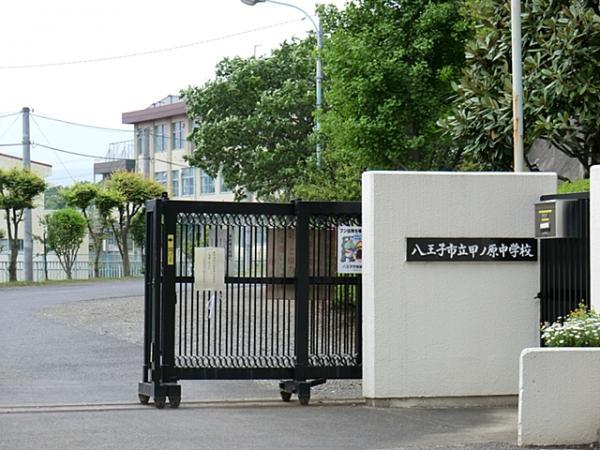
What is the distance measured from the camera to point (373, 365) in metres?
13.0

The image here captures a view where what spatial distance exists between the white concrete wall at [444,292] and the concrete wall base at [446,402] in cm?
5

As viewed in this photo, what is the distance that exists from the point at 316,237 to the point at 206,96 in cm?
2452

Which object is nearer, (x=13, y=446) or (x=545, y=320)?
(x=13, y=446)

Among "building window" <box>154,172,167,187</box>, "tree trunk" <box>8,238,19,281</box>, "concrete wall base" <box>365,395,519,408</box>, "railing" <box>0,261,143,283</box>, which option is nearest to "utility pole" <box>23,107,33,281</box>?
"tree trunk" <box>8,238,19,281</box>

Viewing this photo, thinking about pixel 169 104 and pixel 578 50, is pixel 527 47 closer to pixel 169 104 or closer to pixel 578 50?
pixel 578 50

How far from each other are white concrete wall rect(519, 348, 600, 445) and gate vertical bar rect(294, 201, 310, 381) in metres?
3.49

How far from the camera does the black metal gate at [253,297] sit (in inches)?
512

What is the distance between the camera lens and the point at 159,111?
2965 inches

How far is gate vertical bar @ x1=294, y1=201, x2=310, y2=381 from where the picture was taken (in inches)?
523

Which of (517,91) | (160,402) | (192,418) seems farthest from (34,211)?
(192,418)

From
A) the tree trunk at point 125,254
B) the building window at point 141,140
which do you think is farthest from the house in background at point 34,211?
the tree trunk at point 125,254

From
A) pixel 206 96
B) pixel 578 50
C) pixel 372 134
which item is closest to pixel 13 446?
pixel 578 50

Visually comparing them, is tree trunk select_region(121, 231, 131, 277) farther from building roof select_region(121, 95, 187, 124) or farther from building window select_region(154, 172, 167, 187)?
building window select_region(154, 172, 167, 187)

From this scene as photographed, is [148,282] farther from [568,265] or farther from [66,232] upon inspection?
[66,232]
